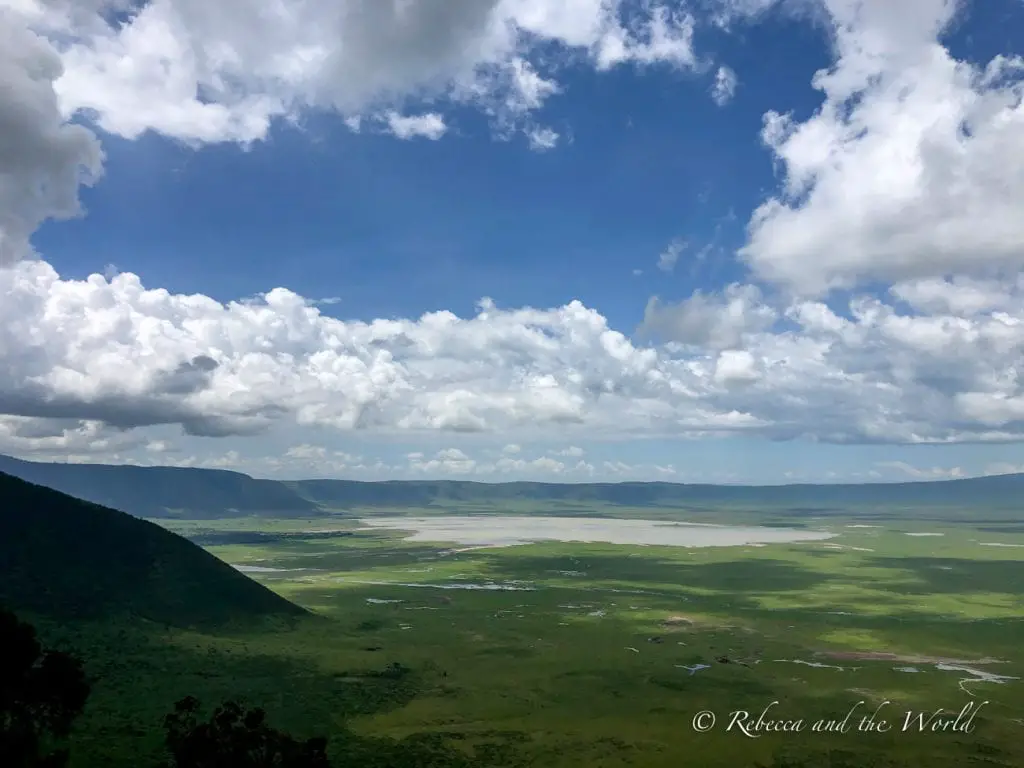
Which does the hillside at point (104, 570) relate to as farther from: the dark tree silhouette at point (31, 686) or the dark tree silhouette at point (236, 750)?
the dark tree silhouette at point (236, 750)

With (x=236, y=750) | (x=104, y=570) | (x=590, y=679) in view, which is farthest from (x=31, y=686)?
(x=104, y=570)

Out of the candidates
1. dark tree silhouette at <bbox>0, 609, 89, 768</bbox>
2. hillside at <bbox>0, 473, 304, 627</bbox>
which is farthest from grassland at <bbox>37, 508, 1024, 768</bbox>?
dark tree silhouette at <bbox>0, 609, 89, 768</bbox>

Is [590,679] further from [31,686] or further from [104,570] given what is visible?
[104,570]

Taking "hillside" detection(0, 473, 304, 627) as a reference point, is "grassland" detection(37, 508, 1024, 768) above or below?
below

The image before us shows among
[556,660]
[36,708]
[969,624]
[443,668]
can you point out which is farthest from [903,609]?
[36,708]

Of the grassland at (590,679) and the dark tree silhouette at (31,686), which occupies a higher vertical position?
the dark tree silhouette at (31,686)

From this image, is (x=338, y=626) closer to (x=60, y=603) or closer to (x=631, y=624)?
(x=60, y=603)

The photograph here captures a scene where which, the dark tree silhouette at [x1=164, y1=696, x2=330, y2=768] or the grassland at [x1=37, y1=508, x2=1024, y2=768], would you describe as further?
the grassland at [x1=37, y1=508, x2=1024, y2=768]

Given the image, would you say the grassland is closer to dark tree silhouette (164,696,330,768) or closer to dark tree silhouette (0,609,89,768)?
dark tree silhouette (0,609,89,768)

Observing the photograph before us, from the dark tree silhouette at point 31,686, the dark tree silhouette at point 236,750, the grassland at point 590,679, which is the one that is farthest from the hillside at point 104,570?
the dark tree silhouette at point 236,750
